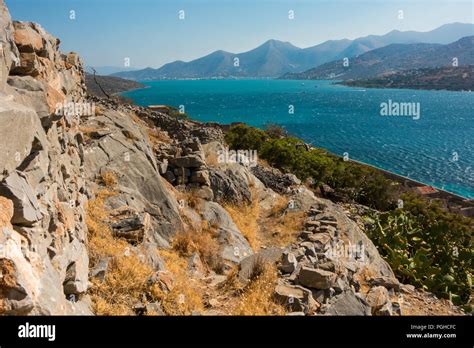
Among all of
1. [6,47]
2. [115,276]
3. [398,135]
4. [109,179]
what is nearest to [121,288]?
[115,276]

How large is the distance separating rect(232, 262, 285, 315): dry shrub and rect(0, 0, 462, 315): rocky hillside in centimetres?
3

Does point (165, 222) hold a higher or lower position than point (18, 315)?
lower

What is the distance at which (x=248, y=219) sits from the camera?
17641 millimetres

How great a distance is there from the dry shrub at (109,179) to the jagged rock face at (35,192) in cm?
292

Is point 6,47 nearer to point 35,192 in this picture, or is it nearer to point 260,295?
point 35,192

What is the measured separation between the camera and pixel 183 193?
16109 mm

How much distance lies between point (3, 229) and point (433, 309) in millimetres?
13386

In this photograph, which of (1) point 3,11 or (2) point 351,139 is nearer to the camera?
(1) point 3,11

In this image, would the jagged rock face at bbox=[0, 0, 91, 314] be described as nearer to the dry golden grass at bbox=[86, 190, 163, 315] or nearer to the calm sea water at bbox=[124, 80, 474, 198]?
the dry golden grass at bbox=[86, 190, 163, 315]

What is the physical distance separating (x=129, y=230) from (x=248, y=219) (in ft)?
27.2

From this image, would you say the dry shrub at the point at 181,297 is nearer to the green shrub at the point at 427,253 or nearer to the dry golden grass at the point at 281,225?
the dry golden grass at the point at 281,225
